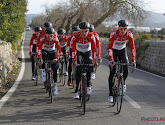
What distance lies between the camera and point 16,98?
6992 mm

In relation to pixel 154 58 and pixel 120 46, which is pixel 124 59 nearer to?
pixel 120 46

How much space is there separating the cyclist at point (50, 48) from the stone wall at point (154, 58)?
24.8 ft

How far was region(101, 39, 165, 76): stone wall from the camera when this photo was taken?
44.5ft

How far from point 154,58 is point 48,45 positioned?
8953 millimetres

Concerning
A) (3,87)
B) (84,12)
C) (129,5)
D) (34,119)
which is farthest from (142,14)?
(34,119)

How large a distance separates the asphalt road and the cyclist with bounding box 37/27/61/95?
873mm

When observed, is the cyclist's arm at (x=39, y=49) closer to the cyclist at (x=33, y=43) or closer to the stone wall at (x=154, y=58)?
the cyclist at (x=33, y=43)

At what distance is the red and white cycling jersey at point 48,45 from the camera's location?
7.04 metres

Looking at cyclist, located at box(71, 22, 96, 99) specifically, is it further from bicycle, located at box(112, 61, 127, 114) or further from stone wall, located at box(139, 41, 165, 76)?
stone wall, located at box(139, 41, 165, 76)

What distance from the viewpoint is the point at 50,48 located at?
24.7ft

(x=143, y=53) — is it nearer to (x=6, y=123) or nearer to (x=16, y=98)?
(x=16, y=98)

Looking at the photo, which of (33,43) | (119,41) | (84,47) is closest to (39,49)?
(84,47)

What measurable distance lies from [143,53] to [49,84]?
420 inches

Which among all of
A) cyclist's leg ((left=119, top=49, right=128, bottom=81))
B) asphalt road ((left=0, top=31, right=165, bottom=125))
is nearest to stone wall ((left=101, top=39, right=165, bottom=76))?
asphalt road ((left=0, top=31, right=165, bottom=125))
